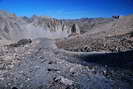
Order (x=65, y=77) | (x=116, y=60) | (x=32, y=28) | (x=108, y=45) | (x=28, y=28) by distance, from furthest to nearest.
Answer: (x=32, y=28)
(x=28, y=28)
(x=108, y=45)
(x=116, y=60)
(x=65, y=77)

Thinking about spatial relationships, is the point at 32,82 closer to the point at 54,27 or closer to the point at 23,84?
the point at 23,84

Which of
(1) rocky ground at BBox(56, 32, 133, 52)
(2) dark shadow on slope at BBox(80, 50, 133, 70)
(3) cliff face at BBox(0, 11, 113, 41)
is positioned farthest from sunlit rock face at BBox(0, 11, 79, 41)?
(2) dark shadow on slope at BBox(80, 50, 133, 70)

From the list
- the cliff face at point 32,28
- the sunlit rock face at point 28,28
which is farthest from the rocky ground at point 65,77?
the sunlit rock face at point 28,28

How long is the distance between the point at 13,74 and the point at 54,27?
102176 mm

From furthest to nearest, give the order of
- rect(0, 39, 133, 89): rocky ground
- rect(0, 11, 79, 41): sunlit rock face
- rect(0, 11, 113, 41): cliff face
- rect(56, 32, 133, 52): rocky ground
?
1. rect(0, 11, 113, 41): cliff face
2. rect(0, 11, 79, 41): sunlit rock face
3. rect(56, 32, 133, 52): rocky ground
4. rect(0, 39, 133, 89): rocky ground

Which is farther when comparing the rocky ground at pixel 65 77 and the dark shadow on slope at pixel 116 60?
the dark shadow on slope at pixel 116 60

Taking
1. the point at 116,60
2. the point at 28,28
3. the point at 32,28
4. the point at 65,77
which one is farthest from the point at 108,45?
the point at 32,28

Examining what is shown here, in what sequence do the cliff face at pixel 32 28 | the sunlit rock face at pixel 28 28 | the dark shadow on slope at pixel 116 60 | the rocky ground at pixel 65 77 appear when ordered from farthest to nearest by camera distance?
the cliff face at pixel 32 28, the sunlit rock face at pixel 28 28, the dark shadow on slope at pixel 116 60, the rocky ground at pixel 65 77

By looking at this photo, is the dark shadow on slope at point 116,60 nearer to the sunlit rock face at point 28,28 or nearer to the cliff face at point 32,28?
the cliff face at point 32,28

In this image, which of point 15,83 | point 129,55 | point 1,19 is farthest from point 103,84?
point 1,19

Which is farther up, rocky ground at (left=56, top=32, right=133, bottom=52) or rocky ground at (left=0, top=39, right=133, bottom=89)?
rocky ground at (left=56, top=32, right=133, bottom=52)

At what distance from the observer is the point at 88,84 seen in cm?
1247

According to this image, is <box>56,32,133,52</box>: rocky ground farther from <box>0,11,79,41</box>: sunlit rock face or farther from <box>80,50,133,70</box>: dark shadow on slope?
<box>0,11,79,41</box>: sunlit rock face

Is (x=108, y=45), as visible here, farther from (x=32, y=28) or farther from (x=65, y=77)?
(x=32, y=28)
